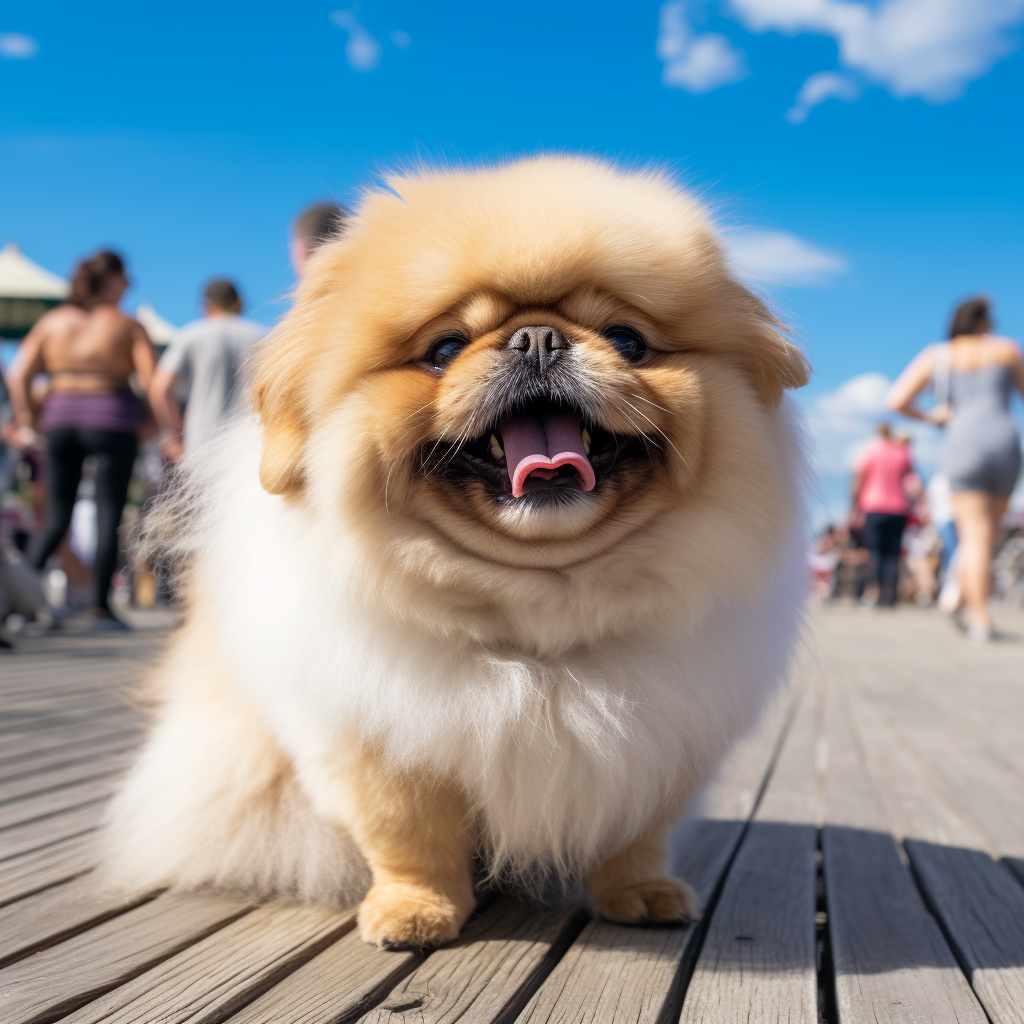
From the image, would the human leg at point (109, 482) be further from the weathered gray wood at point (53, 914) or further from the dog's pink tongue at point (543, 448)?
the dog's pink tongue at point (543, 448)

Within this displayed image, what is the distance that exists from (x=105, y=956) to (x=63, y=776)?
1115 mm

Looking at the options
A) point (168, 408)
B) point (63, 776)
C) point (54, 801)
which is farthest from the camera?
point (168, 408)

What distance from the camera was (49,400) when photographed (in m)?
4.93

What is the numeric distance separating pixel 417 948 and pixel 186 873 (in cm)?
48

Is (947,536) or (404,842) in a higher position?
(947,536)

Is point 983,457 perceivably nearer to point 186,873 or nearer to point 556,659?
point 556,659

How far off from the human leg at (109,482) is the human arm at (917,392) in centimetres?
444

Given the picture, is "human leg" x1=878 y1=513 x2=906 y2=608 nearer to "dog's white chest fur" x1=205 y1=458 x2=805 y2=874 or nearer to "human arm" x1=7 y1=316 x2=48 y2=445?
"human arm" x1=7 y1=316 x2=48 y2=445

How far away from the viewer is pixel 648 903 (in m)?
1.51

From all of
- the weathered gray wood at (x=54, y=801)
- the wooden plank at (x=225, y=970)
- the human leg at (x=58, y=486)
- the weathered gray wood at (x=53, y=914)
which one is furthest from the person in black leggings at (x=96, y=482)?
the wooden plank at (x=225, y=970)

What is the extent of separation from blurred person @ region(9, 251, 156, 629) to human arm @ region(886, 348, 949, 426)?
14.2ft

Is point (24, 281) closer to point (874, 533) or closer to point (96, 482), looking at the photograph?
point (96, 482)

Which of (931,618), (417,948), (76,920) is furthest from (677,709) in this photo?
(931,618)

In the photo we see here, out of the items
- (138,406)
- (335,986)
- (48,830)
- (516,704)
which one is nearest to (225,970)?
(335,986)
